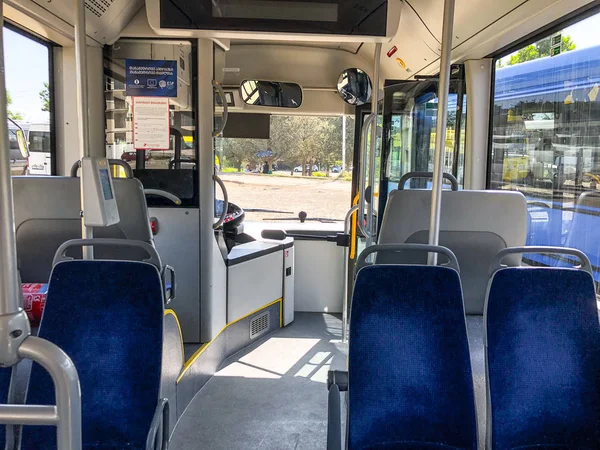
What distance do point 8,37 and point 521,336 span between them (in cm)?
308

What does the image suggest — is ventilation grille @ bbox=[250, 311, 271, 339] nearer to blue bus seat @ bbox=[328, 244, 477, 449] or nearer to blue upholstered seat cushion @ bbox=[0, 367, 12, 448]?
blue bus seat @ bbox=[328, 244, 477, 449]

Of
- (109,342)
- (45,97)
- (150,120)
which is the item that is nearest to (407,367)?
(109,342)

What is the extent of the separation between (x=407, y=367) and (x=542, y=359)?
519 millimetres

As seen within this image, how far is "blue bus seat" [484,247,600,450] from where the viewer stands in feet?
6.31

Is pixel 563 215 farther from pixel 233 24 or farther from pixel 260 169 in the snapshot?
pixel 260 169

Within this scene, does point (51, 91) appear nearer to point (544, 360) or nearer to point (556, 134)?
point (556, 134)

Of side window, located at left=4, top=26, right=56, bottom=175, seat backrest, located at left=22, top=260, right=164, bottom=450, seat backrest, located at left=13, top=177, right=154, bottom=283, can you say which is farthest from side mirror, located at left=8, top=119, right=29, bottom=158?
seat backrest, located at left=22, top=260, right=164, bottom=450

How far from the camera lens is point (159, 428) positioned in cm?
192

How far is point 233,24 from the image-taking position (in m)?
2.94

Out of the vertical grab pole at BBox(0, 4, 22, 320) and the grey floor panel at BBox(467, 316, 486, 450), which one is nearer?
the vertical grab pole at BBox(0, 4, 22, 320)

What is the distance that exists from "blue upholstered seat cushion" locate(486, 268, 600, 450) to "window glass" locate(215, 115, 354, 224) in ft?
10.5

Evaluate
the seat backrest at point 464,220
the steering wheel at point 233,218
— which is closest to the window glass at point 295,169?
the steering wheel at point 233,218

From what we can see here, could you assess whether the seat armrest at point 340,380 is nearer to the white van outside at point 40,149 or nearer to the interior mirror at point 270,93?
the white van outside at point 40,149

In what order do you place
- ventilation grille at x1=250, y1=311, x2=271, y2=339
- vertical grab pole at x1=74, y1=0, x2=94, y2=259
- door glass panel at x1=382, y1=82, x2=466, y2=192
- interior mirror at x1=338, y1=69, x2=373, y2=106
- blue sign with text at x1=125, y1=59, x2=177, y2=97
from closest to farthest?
vertical grab pole at x1=74, y1=0, x2=94, y2=259 → blue sign with text at x1=125, y1=59, x2=177, y2=97 → door glass panel at x1=382, y1=82, x2=466, y2=192 → ventilation grille at x1=250, y1=311, x2=271, y2=339 → interior mirror at x1=338, y1=69, x2=373, y2=106
